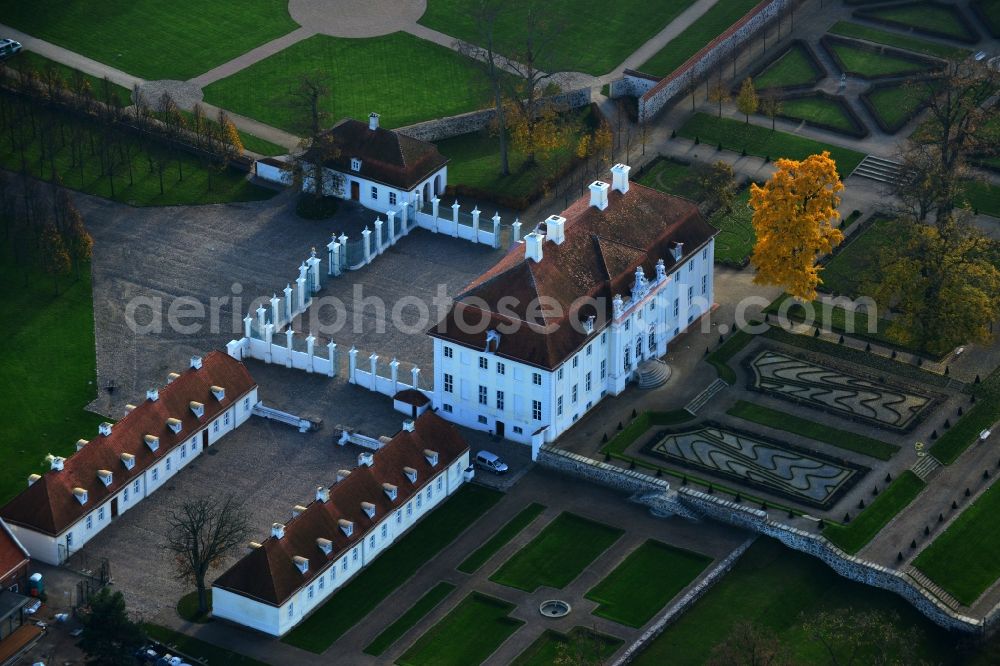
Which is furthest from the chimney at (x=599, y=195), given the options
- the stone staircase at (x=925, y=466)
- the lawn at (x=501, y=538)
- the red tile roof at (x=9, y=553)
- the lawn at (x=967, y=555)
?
the red tile roof at (x=9, y=553)

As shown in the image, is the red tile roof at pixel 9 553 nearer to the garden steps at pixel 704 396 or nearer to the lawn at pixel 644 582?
the lawn at pixel 644 582

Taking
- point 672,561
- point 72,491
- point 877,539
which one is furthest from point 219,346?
point 877,539

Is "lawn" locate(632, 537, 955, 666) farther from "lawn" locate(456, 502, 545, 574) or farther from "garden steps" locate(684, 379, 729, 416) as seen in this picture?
"garden steps" locate(684, 379, 729, 416)

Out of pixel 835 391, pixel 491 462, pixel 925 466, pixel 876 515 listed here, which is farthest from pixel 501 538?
pixel 925 466

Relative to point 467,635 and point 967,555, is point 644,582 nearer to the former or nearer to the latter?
point 467,635

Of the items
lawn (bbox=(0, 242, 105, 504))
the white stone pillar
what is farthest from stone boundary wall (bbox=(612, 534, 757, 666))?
lawn (bbox=(0, 242, 105, 504))
